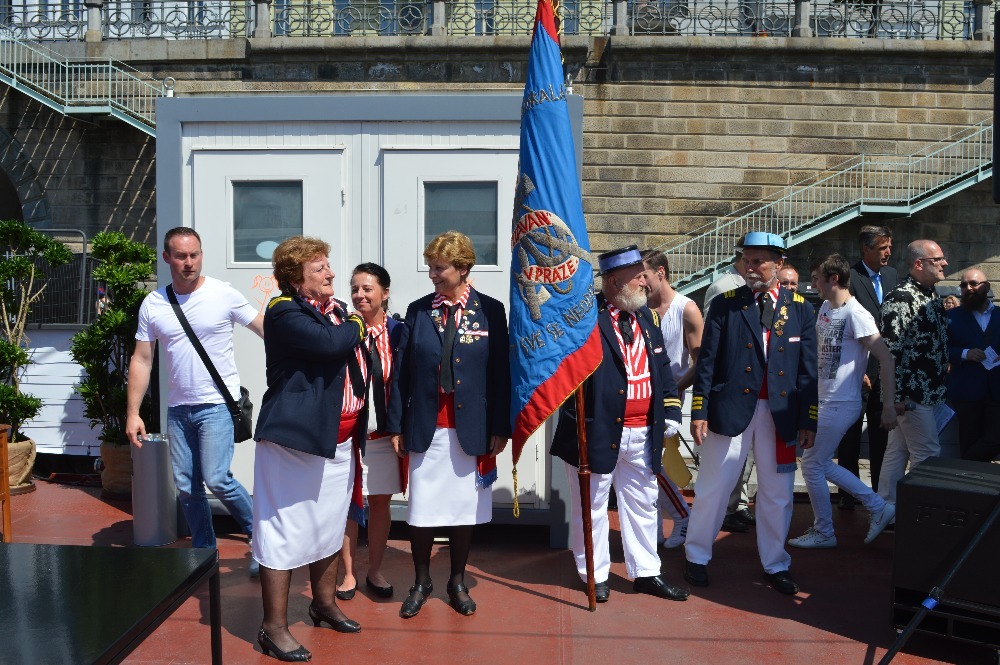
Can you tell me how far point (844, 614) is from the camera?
15.8ft

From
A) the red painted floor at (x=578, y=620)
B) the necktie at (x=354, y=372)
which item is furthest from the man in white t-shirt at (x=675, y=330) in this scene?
the necktie at (x=354, y=372)

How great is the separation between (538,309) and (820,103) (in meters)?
17.1

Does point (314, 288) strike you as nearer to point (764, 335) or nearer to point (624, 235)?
point (764, 335)

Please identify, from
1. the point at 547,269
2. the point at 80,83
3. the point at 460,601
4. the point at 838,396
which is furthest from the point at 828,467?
the point at 80,83

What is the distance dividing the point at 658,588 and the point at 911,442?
218 centimetres

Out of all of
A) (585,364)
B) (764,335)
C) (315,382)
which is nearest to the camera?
(315,382)

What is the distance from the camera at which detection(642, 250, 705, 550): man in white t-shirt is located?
6043 mm

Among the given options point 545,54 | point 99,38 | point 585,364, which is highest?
point 99,38

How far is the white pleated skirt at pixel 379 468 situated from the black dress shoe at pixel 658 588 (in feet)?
4.56

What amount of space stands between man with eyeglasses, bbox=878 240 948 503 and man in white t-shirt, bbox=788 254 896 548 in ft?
0.58

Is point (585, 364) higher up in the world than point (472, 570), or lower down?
higher up

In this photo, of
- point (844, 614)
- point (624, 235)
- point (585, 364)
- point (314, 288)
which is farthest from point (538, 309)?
point (624, 235)

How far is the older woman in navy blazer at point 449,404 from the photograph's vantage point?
15.4ft

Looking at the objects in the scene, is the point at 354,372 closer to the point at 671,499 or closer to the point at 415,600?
the point at 415,600
